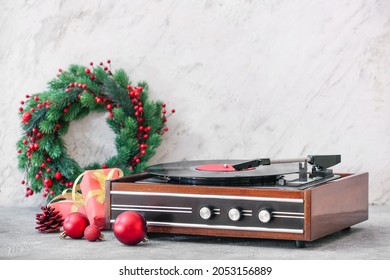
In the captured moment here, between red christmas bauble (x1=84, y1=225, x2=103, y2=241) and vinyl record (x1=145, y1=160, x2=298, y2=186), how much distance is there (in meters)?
0.19

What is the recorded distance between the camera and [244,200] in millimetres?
1888

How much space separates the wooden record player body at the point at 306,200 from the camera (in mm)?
1846

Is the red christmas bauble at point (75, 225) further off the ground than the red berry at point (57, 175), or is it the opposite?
the red berry at point (57, 175)

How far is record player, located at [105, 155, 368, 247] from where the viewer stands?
1.86m

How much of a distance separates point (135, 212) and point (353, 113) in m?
0.93

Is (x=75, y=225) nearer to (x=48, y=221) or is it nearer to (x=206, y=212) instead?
(x=48, y=221)

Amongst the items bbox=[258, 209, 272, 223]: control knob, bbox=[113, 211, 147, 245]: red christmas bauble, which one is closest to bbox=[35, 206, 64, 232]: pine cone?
bbox=[113, 211, 147, 245]: red christmas bauble

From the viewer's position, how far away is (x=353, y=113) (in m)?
2.59

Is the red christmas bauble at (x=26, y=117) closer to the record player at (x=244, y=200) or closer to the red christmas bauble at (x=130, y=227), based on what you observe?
the record player at (x=244, y=200)

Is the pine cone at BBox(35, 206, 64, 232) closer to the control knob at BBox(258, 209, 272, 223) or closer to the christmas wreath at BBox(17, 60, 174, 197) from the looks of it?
the christmas wreath at BBox(17, 60, 174, 197)

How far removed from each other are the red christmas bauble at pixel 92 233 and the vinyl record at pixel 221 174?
19 cm

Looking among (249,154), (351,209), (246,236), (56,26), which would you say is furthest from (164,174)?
(56,26)

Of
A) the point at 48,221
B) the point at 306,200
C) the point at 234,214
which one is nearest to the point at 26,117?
the point at 48,221

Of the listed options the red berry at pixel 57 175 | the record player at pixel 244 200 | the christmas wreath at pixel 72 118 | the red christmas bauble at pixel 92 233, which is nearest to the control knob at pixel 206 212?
the record player at pixel 244 200
